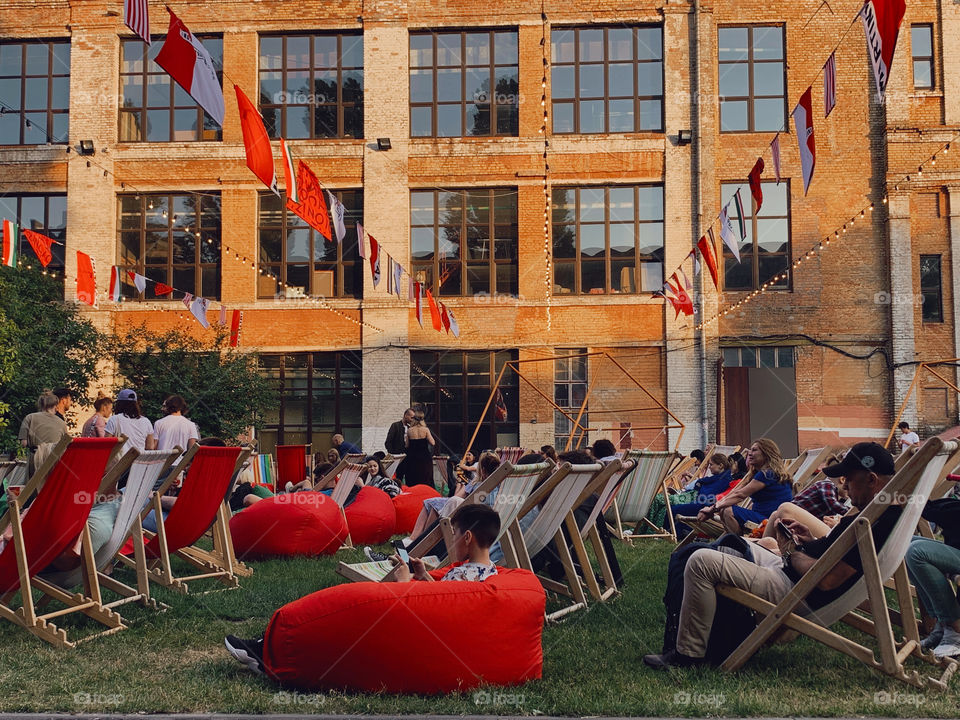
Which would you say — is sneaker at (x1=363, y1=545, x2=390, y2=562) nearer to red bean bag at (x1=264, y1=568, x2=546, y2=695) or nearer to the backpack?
red bean bag at (x1=264, y1=568, x2=546, y2=695)

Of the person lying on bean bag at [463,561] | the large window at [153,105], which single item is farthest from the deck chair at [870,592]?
the large window at [153,105]

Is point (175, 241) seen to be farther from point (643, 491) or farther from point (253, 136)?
point (643, 491)


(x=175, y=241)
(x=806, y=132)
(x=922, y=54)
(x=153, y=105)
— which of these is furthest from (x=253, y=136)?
(x=922, y=54)

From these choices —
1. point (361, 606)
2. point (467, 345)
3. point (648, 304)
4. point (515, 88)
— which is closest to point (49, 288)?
point (467, 345)

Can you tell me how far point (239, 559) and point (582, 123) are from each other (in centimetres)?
1866

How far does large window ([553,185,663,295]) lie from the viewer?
85.1 feet

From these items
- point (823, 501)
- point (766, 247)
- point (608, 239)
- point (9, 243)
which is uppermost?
point (608, 239)

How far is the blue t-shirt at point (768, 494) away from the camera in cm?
870

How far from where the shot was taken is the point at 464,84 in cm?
2666

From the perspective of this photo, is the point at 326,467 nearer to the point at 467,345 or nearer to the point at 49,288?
the point at 467,345

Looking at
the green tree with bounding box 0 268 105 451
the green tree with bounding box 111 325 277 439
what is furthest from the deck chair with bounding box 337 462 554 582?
the green tree with bounding box 111 325 277 439

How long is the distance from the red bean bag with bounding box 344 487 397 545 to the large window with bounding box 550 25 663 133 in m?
16.4

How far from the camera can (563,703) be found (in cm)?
466

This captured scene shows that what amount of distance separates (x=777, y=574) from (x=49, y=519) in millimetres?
3802
